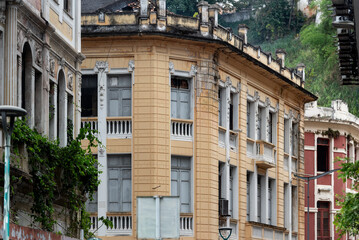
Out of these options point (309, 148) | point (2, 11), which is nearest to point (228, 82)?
point (309, 148)

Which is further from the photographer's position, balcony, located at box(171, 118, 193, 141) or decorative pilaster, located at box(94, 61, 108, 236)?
balcony, located at box(171, 118, 193, 141)

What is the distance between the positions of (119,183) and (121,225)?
5.36 ft

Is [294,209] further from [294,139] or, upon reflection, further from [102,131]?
[102,131]

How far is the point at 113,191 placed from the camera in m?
44.9

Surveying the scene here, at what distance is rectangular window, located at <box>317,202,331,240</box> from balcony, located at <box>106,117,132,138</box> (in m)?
21.9

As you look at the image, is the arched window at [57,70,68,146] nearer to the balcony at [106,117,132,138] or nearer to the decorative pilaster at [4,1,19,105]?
the decorative pilaster at [4,1,19,105]

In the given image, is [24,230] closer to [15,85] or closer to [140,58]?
[15,85]

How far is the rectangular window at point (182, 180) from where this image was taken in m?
45.0

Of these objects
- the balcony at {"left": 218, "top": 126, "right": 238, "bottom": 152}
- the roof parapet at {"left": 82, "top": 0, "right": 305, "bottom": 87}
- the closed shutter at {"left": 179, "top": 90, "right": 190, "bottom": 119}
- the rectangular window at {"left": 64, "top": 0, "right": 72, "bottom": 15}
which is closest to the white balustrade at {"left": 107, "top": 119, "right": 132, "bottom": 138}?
the closed shutter at {"left": 179, "top": 90, "right": 190, "bottom": 119}

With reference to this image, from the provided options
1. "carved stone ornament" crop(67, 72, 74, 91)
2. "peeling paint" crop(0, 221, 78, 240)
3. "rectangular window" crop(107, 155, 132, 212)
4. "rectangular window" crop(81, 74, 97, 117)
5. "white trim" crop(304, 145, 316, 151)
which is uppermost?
"rectangular window" crop(81, 74, 97, 117)

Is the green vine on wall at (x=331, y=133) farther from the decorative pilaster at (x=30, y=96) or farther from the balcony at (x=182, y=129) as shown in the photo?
the decorative pilaster at (x=30, y=96)

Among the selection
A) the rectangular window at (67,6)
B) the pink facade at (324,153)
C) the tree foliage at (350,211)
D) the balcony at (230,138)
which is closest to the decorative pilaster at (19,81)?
the rectangular window at (67,6)

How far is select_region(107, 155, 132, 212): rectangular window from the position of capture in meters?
44.7

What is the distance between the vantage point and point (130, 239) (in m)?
43.9
